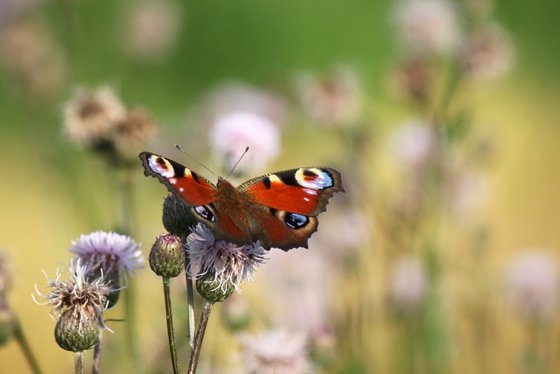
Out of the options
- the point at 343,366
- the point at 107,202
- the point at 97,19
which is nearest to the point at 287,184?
the point at 343,366

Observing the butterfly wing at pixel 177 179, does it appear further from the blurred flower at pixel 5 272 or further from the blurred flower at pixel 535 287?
the blurred flower at pixel 535 287

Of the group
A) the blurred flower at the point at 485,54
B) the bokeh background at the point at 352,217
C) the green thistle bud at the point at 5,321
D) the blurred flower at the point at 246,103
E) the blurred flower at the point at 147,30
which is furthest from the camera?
the blurred flower at the point at 147,30

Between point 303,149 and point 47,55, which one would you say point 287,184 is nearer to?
point 47,55

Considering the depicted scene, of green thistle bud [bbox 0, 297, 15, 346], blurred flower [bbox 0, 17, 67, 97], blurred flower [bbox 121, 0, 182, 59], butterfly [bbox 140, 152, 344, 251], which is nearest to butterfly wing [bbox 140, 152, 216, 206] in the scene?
butterfly [bbox 140, 152, 344, 251]

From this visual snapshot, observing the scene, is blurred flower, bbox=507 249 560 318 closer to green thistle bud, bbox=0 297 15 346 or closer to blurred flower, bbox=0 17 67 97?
green thistle bud, bbox=0 297 15 346

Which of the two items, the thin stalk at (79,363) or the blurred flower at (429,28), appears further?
the blurred flower at (429,28)

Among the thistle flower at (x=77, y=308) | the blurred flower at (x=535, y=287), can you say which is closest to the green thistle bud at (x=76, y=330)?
the thistle flower at (x=77, y=308)

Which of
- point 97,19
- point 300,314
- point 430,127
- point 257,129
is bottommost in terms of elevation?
point 300,314
